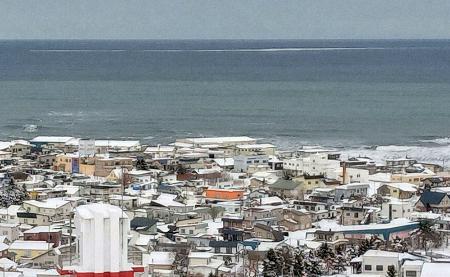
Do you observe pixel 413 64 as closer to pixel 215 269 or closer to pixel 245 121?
pixel 245 121

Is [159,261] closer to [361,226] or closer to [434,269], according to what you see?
[434,269]

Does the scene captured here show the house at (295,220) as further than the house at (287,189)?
No

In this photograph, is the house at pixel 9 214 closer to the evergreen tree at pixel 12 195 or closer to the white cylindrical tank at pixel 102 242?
the evergreen tree at pixel 12 195

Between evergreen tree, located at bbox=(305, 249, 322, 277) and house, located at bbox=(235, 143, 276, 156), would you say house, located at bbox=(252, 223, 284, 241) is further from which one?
house, located at bbox=(235, 143, 276, 156)

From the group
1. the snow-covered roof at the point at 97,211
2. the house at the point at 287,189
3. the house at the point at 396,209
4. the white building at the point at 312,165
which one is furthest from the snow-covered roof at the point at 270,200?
the snow-covered roof at the point at 97,211

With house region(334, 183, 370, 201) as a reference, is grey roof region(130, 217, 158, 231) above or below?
below

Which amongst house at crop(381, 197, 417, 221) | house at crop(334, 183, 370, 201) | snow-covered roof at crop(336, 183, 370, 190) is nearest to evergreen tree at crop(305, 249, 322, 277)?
house at crop(381, 197, 417, 221)

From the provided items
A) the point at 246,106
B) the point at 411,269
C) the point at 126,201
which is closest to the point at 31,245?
the point at 126,201
